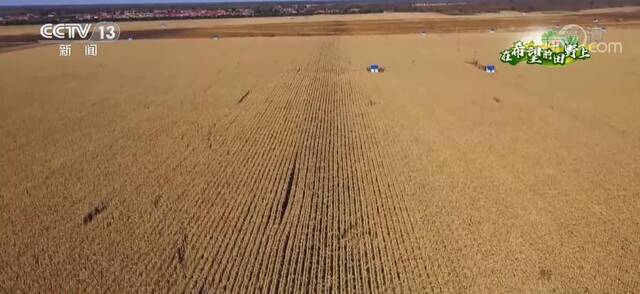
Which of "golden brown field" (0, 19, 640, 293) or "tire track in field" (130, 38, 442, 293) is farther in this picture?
"golden brown field" (0, 19, 640, 293)

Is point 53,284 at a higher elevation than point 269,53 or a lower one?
lower

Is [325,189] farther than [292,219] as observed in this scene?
Yes

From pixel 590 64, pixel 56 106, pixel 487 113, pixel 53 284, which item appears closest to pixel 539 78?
pixel 590 64

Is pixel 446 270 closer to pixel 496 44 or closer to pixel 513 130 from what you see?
pixel 513 130

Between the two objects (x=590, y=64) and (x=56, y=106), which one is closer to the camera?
(x=56, y=106)

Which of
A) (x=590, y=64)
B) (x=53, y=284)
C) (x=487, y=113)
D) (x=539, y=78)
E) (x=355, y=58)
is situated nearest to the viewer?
(x=53, y=284)

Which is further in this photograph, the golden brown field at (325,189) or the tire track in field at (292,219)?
the golden brown field at (325,189)

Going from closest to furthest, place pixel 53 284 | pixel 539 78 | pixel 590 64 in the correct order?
pixel 53 284
pixel 539 78
pixel 590 64

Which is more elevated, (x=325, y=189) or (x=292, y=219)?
(x=325, y=189)
